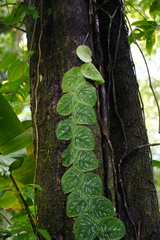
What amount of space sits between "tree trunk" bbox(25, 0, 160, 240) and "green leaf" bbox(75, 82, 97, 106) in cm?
11

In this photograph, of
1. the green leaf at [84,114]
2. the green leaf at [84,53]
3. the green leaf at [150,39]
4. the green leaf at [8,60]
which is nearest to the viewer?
the green leaf at [84,114]

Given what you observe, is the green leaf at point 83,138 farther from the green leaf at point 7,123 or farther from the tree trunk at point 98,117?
the green leaf at point 7,123

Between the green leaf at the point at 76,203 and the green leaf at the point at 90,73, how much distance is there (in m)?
0.44

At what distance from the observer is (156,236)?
121cm

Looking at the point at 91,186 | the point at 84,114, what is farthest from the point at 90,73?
the point at 91,186

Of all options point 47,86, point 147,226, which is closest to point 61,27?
Answer: point 47,86

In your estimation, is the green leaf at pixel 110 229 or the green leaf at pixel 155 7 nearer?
the green leaf at pixel 110 229

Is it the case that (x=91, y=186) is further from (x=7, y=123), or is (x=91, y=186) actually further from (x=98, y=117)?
(x=7, y=123)

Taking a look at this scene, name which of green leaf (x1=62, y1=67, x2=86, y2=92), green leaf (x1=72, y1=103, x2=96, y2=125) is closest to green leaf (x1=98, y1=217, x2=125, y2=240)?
green leaf (x1=72, y1=103, x2=96, y2=125)

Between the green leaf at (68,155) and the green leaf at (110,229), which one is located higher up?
the green leaf at (68,155)

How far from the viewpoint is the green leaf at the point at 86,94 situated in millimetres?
1087

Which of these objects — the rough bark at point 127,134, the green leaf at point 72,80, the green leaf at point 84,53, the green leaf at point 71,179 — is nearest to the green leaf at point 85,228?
the green leaf at point 71,179

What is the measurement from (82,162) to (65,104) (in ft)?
0.76

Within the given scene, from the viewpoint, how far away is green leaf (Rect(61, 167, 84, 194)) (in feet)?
3.28
